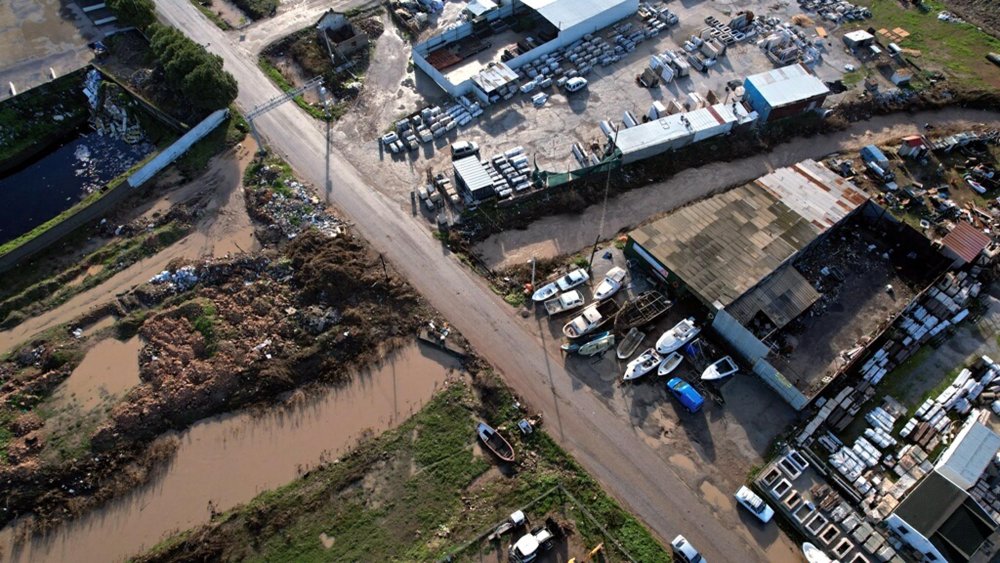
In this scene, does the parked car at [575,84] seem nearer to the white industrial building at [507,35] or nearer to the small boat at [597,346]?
the white industrial building at [507,35]

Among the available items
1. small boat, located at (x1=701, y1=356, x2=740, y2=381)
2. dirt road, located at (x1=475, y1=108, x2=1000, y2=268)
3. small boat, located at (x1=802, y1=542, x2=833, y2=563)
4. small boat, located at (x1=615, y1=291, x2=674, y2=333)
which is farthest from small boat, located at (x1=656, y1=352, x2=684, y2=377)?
small boat, located at (x1=802, y1=542, x2=833, y2=563)

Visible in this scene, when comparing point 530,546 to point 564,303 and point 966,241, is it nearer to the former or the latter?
point 564,303

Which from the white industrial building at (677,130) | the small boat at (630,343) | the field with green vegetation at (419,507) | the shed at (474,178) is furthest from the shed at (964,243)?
the shed at (474,178)

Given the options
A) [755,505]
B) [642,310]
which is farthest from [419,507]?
[642,310]

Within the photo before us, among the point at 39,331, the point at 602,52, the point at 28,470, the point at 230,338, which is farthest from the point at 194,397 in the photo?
the point at 602,52

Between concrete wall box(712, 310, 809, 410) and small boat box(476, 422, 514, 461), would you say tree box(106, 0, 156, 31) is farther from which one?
concrete wall box(712, 310, 809, 410)

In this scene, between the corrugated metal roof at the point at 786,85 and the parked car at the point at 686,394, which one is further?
the corrugated metal roof at the point at 786,85

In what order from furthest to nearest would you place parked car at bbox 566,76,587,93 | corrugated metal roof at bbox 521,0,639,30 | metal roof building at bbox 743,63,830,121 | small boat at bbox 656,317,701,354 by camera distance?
1. corrugated metal roof at bbox 521,0,639,30
2. parked car at bbox 566,76,587,93
3. metal roof building at bbox 743,63,830,121
4. small boat at bbox 656,317,701,354
